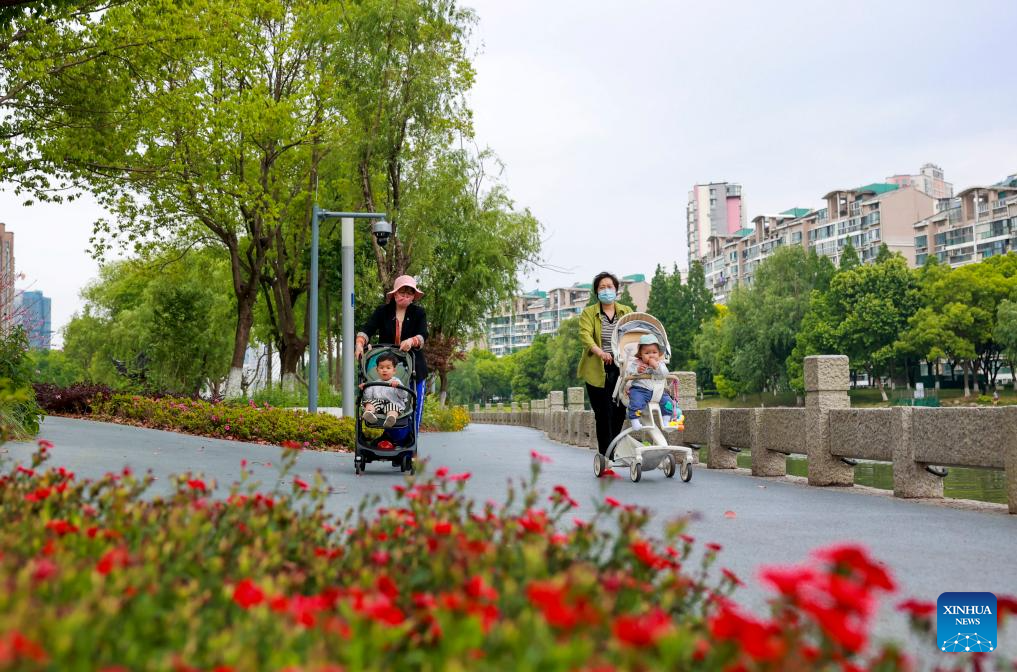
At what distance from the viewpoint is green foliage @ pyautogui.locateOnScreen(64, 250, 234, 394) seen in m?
35.8

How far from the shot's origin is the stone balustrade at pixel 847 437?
8.38 m

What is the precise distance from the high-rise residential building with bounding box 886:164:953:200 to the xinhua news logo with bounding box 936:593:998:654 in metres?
147

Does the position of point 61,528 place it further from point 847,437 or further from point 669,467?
point 669,467

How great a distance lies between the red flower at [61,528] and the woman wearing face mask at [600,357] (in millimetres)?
8471

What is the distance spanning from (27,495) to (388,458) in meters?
7.09

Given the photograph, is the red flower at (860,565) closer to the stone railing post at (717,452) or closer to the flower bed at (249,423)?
the stone railing post at (717,452)

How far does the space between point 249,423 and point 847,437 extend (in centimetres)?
1031

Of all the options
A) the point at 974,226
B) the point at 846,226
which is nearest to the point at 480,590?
the point at 974,226

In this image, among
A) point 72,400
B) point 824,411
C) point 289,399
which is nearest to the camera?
point 824,411

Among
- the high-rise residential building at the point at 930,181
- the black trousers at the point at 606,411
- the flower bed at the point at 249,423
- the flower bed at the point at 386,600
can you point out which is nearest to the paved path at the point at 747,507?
the black trousers at the point at 606,411

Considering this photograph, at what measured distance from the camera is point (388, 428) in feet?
35.2

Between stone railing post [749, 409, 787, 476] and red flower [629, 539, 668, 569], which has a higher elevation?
red flower [629, 539, 668, 569]

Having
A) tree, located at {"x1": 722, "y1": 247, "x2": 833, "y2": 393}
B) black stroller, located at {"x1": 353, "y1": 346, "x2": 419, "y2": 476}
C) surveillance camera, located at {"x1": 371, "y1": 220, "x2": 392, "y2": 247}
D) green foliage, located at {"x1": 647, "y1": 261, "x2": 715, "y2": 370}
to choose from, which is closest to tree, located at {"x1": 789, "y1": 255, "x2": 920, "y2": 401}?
tree, located at {"x1": 722, "y1": 247, "x2": 833, "y2": 393}

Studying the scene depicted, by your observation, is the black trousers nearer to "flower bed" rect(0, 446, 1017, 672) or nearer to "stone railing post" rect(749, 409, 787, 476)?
"stone railing post" rect(749, 409, 787, 476)
